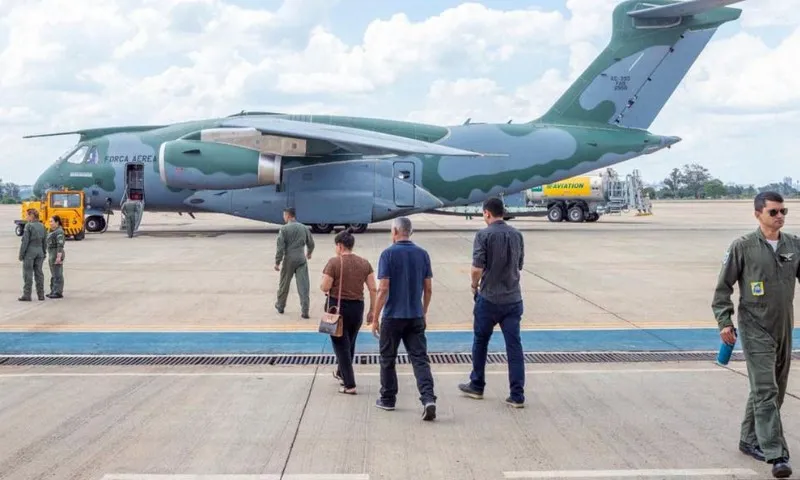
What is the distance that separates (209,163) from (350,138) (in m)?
5.25

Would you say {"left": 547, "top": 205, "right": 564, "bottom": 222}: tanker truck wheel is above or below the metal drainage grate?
above

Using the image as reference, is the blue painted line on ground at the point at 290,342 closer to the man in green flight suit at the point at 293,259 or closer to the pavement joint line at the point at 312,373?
the pavement joint line at the point at 312,373

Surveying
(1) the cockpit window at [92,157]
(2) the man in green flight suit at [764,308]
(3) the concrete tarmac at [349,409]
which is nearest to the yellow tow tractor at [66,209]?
(1) the cockpit window at [92,157]

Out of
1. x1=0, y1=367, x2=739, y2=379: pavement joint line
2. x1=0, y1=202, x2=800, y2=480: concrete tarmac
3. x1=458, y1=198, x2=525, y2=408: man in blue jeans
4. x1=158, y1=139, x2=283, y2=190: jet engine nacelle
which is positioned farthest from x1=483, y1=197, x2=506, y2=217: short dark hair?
x1=158, y1=139, x2=283, y2=190: jet engine nacelle

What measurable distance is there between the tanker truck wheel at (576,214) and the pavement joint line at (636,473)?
39463 millimetres

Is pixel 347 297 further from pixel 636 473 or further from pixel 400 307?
pixel 636 473

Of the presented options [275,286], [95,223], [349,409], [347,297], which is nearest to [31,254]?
[275,286]

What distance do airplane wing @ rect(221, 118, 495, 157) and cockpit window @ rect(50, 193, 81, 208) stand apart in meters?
5.51

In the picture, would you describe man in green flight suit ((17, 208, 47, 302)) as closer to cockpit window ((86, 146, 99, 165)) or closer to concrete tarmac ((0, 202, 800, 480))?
concrete tarmac ((0, 202, 800, 480))

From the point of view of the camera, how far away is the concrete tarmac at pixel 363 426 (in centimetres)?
523

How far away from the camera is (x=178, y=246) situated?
22.7 meters

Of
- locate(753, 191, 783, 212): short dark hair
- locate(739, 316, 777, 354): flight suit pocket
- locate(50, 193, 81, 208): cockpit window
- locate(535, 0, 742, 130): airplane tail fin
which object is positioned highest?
locate(535, 0, 742, 130): airplane tail fin

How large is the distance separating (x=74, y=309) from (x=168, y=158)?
13592 mm

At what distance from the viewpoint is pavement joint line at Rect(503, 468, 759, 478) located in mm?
5090
